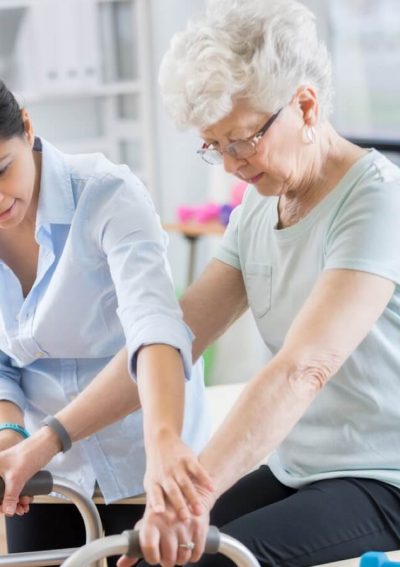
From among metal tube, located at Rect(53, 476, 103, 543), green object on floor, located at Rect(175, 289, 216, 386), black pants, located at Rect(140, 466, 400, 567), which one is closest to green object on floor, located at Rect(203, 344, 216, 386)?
green object on floor, located at Rect(175, 289, 216, 386)

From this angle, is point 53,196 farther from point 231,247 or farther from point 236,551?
point 236,551

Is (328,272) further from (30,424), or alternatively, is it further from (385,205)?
(30,424)

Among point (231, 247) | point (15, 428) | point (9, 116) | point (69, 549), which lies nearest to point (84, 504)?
point (69, 549)

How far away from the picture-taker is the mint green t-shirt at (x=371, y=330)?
4.96 ft

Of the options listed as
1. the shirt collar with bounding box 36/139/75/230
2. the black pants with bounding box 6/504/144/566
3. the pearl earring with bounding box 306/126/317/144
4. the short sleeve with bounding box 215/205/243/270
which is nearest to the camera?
the pearl earring with bounding box 306/126/317/144

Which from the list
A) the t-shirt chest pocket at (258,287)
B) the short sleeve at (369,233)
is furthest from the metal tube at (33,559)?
the short sleeve at (369,233)

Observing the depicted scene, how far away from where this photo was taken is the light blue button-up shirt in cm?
160

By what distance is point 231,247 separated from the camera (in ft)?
6.01

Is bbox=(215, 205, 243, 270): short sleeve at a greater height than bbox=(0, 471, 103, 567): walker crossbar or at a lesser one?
greater

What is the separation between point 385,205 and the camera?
1.53m

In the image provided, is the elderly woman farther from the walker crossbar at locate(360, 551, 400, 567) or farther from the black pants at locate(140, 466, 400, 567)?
the walker crossbar at locate(360, 551, 400, 567)

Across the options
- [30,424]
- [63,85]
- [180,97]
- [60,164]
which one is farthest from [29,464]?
[63,85]

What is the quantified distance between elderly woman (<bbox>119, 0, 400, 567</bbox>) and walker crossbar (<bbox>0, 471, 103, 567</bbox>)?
0.27 meters

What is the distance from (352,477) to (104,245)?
0.56m
